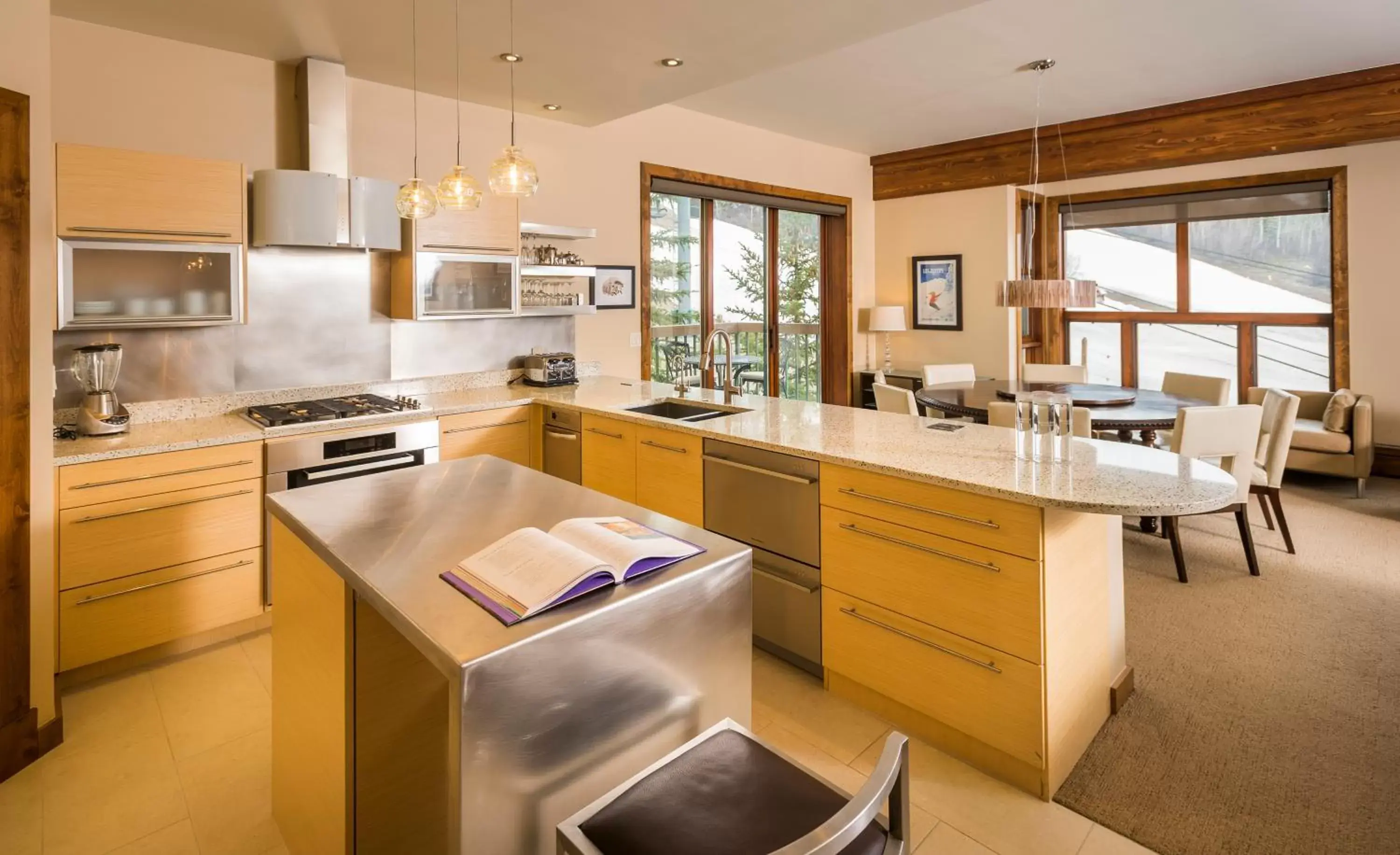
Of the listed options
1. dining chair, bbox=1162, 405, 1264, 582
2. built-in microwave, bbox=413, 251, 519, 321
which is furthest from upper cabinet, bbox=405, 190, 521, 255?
dining chair, bbox=1162, 405, 1264, 582

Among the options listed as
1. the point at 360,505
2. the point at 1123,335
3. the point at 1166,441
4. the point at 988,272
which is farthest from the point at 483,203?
the point at 1123,335

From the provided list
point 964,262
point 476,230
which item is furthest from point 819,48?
point 964,262

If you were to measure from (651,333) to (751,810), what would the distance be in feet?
15.0

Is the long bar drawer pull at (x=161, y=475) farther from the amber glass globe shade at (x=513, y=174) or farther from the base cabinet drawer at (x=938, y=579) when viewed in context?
the base cabinet drawer at (x=938, y=579)

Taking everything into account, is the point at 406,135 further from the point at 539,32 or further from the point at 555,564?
the point at 555,564

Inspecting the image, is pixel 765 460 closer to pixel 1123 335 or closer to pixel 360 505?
pixel 360 505

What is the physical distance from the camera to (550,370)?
4578 millimetres

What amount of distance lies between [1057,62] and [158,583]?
18.2 ft

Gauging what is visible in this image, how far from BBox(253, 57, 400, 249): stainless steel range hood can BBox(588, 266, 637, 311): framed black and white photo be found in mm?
1476

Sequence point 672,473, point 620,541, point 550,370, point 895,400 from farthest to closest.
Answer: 1. point 550,370
2. point 895,400
3. point 672,473
4. point 620,541

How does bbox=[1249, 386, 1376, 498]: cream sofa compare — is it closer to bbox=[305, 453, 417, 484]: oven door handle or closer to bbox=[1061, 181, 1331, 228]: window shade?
bbox=[1061, 181, 1331, 228]: window shade

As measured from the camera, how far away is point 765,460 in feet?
9.28

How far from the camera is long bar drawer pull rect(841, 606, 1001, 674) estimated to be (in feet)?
7.19

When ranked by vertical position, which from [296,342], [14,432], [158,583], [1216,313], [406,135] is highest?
[406,135]
